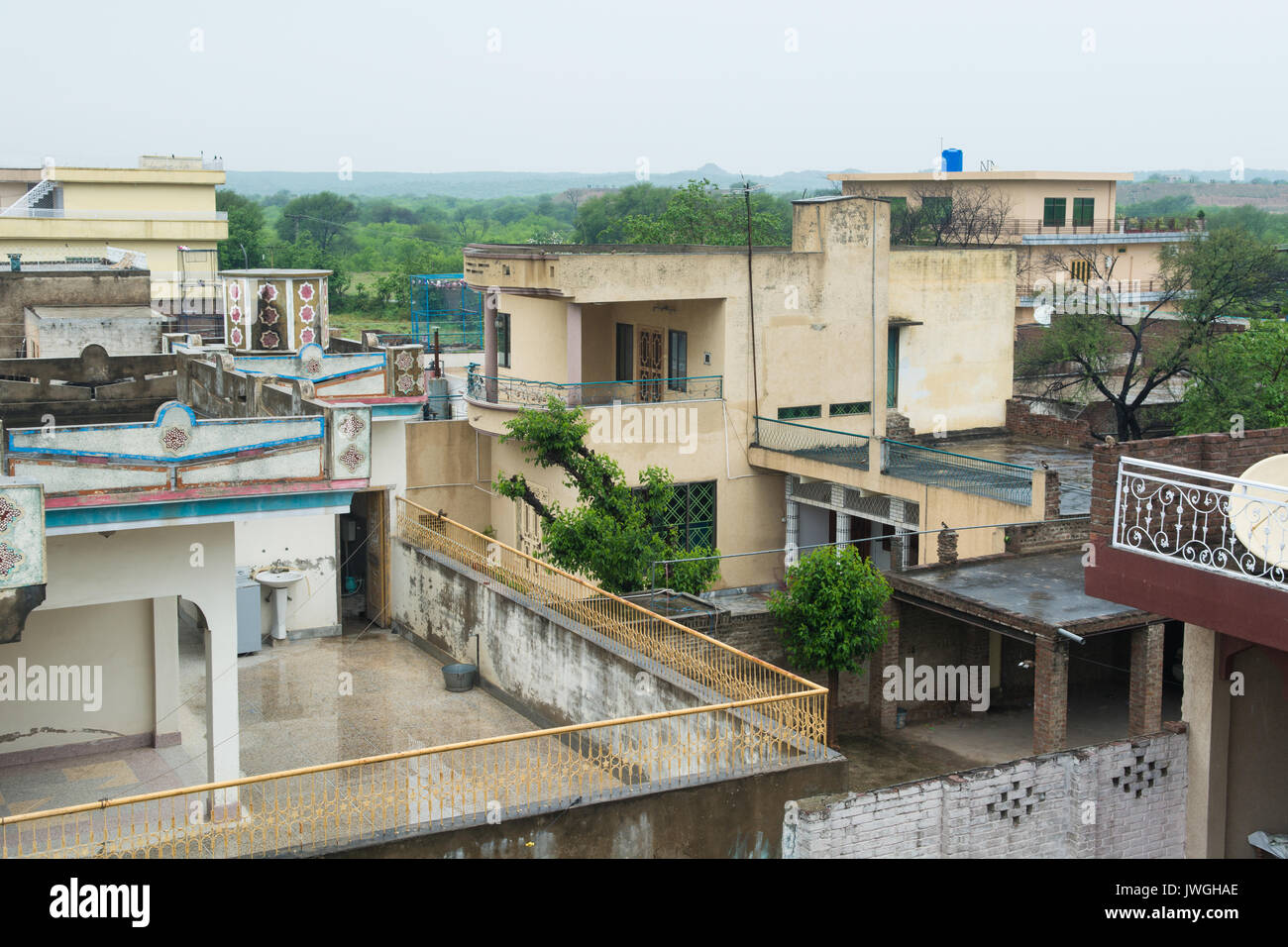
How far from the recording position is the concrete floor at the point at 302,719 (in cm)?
1595

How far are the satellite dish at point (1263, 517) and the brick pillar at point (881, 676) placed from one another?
10255mm

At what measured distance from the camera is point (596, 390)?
30094 mm

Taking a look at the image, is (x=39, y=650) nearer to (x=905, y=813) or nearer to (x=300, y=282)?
(x=300, y=282)

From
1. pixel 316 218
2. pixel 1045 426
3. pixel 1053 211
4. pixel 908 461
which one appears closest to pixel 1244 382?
pixel 1045 426

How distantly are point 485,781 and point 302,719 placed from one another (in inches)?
248

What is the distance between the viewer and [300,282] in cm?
2270

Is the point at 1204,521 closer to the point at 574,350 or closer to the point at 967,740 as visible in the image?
the point at 967,740

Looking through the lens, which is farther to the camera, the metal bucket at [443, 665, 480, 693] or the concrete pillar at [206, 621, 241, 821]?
the metal bucket at [443, 665, 480, 693]

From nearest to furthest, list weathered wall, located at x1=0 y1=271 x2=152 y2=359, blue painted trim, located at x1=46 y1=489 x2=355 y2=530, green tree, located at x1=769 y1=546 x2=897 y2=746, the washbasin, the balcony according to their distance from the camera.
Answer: blue painted trim, located at x1=46 y1=489 x2=355 y2=530
green tree, located at x1=769 y1=546 x2=897 y2=746
the washbasin
weathered wall, located at x1=0 y1=271 x2=152 y2=359
the balcony

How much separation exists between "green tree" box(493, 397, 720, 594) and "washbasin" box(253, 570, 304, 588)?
12.6 ft

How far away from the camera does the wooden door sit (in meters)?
23.3

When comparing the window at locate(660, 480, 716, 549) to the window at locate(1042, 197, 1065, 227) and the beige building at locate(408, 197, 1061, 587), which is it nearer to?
the beige building at locate(408, 197, 1061, 587)

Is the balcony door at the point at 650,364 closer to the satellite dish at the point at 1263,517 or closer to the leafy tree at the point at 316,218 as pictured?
the satellite dish at the point at 1263,517

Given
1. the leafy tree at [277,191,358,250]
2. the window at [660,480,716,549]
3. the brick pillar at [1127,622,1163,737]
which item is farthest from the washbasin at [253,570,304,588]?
the leafy tree at [277,191,358,250]
